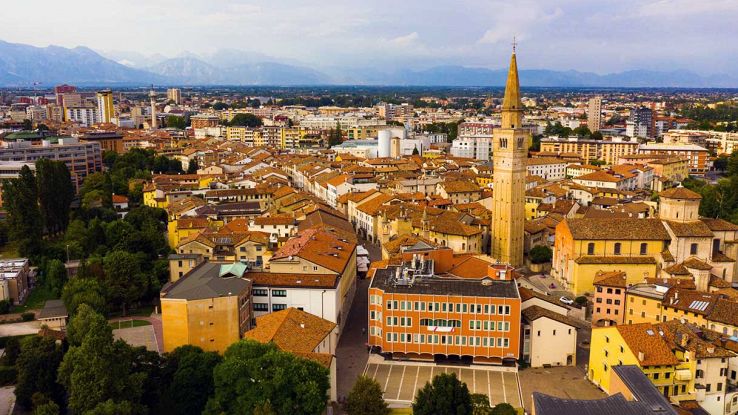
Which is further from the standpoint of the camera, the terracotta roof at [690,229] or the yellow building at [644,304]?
the terracotta roof at [690,229]

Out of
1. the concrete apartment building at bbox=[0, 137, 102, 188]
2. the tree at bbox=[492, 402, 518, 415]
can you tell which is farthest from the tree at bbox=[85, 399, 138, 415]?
the concrete apartment building at bbox=[0, 137, 102, 188]

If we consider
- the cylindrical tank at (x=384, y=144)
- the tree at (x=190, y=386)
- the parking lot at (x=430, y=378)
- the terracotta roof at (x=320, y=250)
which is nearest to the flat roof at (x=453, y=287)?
the parking lot at (x=430, y=378)

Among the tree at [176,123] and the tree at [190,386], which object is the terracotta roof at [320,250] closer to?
the tree at [190,386]

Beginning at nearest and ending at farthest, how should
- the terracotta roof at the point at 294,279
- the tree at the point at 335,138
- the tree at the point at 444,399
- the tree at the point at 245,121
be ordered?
the tree at the point at 444,399 → the terracotta roof at the point at 294,279 → the tree at the point at 335,138 → the tree at the point at 245,121

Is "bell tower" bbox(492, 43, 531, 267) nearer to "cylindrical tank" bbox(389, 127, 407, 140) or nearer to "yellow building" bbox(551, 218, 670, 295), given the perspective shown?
"yellow building" bbox(551, 218, 670, 295)

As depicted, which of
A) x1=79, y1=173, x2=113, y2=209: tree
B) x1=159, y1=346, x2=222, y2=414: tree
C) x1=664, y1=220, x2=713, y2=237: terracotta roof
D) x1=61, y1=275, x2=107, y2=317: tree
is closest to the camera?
x1=159, y1=346, x2=222, y2=414: tree

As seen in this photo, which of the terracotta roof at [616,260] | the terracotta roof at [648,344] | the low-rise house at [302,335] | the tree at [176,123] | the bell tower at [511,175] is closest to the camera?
the terracotta roof at [648,344]
